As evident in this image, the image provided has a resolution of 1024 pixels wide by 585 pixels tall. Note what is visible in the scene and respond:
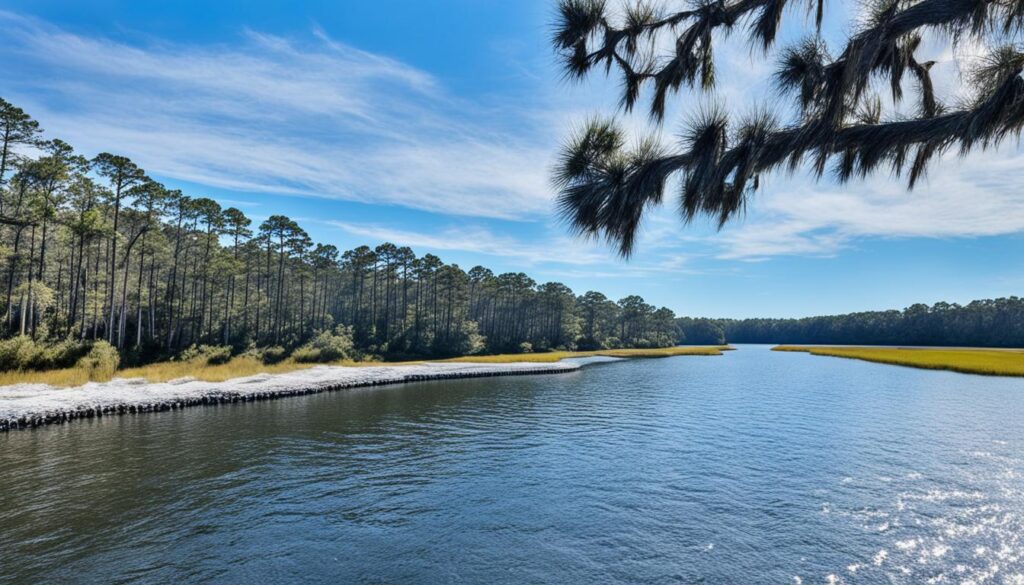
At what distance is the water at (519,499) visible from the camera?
7355 millimetres

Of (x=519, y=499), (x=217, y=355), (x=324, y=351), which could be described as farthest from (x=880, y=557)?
(x=324, y=351)

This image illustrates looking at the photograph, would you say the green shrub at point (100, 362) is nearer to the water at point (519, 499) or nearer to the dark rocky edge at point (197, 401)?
the dark rocky edge at point (197, 401)

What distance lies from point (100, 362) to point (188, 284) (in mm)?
36929

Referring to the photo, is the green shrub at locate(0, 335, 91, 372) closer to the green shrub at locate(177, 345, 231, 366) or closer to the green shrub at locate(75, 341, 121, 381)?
the green shrub at locate(75, 341, 121, 381)

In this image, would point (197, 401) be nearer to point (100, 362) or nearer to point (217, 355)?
point (100, 362)

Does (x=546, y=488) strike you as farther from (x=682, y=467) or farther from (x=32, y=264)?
(x=32, y=264)

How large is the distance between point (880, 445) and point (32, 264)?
55762 millimetres

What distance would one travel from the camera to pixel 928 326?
393 ft

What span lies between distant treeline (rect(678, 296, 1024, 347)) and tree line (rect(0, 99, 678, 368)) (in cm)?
8499

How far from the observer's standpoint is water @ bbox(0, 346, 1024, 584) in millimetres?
7355

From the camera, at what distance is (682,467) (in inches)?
494

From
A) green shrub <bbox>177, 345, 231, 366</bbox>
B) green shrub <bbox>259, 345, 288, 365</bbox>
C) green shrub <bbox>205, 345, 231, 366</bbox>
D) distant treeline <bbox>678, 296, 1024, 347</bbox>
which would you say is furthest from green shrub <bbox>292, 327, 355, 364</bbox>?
distant treeline <bbox>678, 296, 1024, 347</bbox>

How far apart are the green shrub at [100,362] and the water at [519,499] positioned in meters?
9.95

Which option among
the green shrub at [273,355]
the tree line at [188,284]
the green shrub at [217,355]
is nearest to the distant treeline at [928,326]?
the tree line at [188,284]
